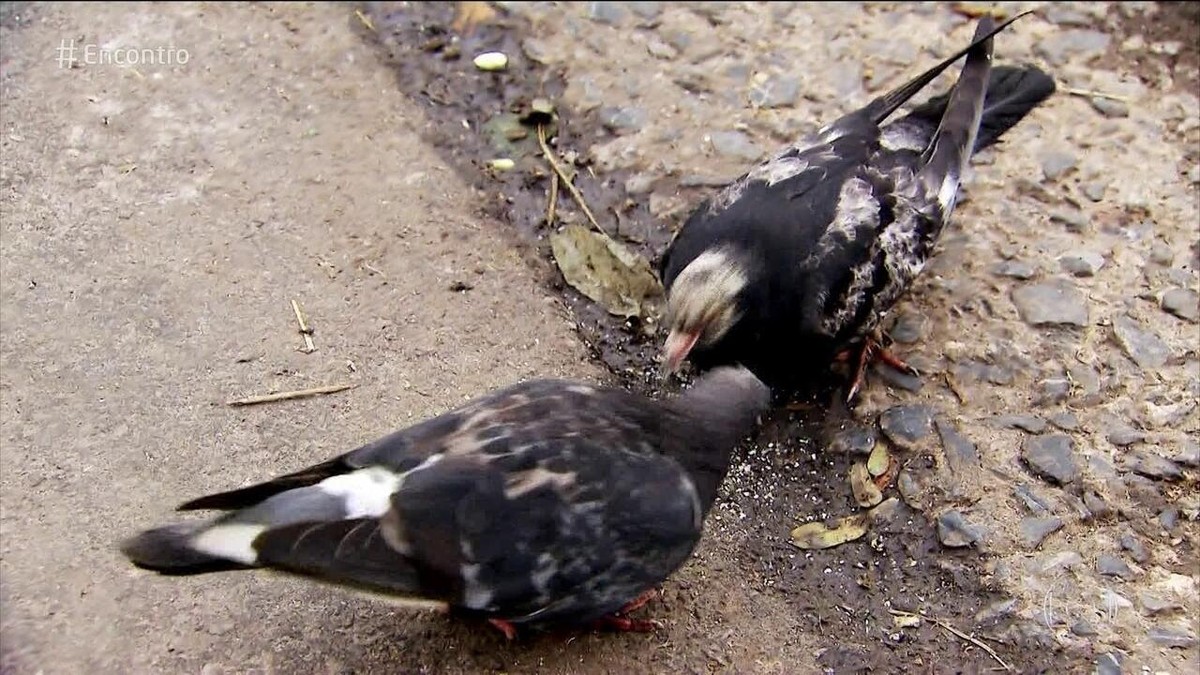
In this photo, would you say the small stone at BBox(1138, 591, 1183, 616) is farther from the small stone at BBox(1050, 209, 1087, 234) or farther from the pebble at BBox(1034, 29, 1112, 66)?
the pebble at BBox(1034, 29, 1112, 66)

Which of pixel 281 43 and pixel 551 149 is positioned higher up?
pixel 281 43

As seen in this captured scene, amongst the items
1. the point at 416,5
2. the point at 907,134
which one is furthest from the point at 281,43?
the point at 907,134

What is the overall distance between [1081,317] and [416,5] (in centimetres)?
335

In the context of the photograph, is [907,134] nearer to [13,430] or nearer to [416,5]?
[416,5]

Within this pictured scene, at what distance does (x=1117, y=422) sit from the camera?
4.37 metres

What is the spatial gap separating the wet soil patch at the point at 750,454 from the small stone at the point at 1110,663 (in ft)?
0.30

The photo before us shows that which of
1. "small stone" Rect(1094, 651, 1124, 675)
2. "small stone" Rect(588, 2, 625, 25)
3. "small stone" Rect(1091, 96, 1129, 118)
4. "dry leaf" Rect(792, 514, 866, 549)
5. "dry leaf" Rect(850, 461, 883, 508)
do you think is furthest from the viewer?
"small stone" Rect(588, 2, 625, 25)

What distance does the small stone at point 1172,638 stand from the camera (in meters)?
3.74

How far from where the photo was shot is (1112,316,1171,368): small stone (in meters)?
4.55

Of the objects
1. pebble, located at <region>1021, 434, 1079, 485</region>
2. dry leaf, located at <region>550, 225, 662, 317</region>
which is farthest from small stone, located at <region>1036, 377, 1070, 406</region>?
dry leaf, located at <region>550, 225, 662, 317</region>

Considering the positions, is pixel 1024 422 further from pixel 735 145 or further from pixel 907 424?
pixel 735 145

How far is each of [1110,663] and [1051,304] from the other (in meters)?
1.56

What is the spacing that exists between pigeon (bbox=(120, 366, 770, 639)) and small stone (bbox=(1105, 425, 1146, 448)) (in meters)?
1.70

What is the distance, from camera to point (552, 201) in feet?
16.6
